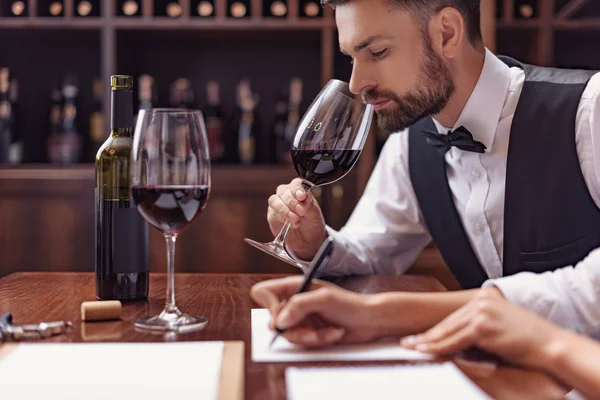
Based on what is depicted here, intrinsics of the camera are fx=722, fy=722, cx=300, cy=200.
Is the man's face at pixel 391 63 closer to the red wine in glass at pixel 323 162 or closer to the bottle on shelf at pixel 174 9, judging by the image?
the red wine in glass at pixel 323 162

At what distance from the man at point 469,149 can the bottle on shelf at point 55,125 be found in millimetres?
1737

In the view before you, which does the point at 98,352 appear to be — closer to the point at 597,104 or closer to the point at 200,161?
the point at 200,161

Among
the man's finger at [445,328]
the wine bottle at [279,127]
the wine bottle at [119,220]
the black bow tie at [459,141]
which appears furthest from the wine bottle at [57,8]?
the man's finger at [445,328]

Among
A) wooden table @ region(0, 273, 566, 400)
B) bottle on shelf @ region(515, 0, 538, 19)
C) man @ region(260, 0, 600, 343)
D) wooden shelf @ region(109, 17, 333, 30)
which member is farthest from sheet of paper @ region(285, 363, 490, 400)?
bottle on shelf @ region(515, 0, 538, 19)

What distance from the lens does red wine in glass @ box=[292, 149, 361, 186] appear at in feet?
4.04

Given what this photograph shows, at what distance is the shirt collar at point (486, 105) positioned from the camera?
1.52 m

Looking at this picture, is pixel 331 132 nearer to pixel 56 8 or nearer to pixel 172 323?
pixel 172 323

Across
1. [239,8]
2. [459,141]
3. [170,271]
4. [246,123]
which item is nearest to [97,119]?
[246,123]

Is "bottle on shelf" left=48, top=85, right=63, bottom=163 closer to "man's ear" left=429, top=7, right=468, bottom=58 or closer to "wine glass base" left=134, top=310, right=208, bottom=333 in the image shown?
"man's ear" left=429, top=7, right=468, bottom=58

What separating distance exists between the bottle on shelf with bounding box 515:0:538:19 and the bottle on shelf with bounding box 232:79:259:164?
1.15m

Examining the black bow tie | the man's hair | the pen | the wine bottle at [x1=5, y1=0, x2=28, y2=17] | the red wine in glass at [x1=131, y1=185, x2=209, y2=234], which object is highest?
the wine bottle at [x1=5, y1=0, x2=28, y2=17]

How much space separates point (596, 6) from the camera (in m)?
3.01

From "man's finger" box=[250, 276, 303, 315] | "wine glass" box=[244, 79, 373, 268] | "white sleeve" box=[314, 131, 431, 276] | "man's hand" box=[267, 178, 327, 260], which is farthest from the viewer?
"white sleeve" box=[314, 131, 431, 276]

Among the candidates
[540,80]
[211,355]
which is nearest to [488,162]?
[540,80]
